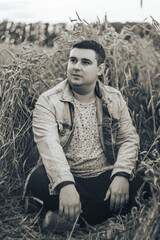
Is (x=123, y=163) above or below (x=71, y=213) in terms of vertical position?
above

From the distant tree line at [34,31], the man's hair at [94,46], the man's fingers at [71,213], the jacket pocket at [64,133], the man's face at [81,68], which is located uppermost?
the distant tree line at [34,31]

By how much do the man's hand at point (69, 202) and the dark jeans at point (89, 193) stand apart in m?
0.22

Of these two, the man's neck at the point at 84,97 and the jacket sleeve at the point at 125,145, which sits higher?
the man's neck at the point at 84,97

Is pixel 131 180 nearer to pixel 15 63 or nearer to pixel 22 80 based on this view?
pixel 22 80

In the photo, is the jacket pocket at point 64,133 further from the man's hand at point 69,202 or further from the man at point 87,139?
the man's hand at point 69,202

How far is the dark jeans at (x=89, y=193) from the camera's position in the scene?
8.30 ft

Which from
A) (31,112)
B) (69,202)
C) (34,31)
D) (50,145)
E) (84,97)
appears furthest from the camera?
(34,31)

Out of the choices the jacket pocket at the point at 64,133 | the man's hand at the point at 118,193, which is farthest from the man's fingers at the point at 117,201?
the jacket pocket at the point at 64,133

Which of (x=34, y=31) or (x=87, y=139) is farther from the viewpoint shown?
(x=34, y=31)

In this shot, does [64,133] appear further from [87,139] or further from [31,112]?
[31,112]

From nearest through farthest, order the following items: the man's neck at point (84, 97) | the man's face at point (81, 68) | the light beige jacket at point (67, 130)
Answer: the light beige jacket at point (67, 130)
the man's face at point (81, 68)
the man's neck at point (84, 97)

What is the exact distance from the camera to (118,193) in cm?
245

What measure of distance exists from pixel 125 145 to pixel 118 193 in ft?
1.17

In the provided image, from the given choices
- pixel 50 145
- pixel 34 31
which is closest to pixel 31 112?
pixel 50 145
